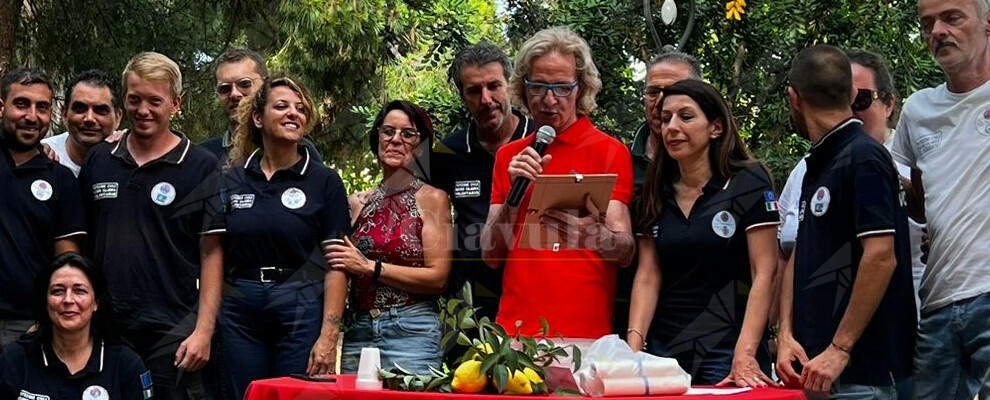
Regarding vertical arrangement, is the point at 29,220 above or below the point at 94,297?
above

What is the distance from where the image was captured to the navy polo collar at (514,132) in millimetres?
5816

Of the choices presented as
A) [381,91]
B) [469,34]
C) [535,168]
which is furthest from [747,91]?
[381,91]

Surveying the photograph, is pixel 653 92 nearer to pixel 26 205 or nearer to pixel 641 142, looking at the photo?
pixel 641 142

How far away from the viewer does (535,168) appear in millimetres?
4645

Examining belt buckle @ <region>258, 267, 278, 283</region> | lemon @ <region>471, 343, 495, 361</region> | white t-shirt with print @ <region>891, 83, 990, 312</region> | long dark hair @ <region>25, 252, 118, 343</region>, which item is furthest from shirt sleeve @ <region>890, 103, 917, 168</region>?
long dark hair @ <region>25, 252, 118, 343</region>

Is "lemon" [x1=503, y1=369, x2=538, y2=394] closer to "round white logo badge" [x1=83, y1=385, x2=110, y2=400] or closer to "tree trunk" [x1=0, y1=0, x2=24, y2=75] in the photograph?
"round white logo badge" [x1=83, y1=385, x2=110, y2=400]

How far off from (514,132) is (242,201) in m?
1.20

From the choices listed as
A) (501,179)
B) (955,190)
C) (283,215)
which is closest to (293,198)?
(283,215)

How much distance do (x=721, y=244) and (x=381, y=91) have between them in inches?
408

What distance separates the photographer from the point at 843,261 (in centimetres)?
437

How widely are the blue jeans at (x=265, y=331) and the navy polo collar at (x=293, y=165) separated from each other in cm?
47

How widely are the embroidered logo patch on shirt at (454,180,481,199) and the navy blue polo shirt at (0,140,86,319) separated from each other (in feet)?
5.27

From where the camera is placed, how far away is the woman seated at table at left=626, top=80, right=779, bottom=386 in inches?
185

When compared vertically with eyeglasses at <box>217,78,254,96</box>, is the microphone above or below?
below
